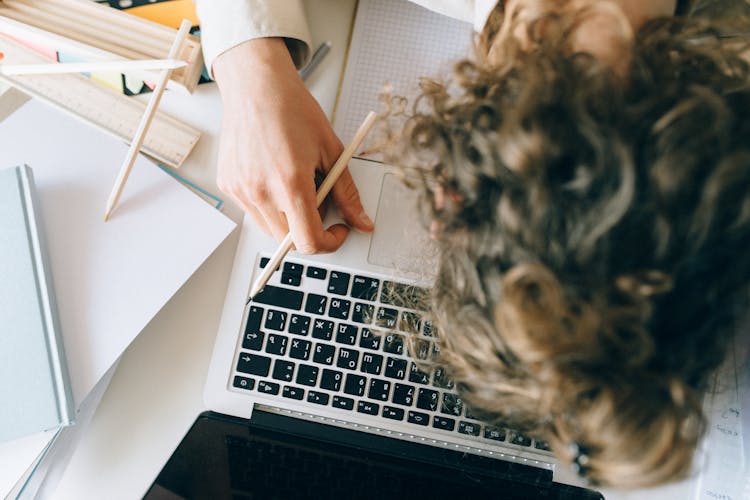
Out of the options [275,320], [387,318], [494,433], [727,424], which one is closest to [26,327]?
[275,320]

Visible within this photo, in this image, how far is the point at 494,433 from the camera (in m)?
0.45

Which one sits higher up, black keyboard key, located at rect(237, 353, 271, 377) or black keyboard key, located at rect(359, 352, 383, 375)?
black keyboard key, located at rect(359, 352, 383, 375)

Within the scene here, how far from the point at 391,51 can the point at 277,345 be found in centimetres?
31

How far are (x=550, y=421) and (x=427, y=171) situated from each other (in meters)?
0.17

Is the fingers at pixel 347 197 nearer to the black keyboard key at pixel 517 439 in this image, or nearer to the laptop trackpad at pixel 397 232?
the laptop trackpad at pixel 397 232

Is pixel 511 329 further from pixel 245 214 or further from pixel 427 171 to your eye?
pixel 245 214

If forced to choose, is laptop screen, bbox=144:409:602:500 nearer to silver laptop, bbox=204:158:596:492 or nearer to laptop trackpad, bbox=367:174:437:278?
silver laptop, bbox=204:158:596:492

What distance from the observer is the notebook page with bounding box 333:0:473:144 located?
517 mm

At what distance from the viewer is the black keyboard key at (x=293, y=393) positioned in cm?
46

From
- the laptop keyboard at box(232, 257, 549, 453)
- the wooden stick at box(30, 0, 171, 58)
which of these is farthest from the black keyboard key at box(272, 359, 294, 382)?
the wooden stick at box(30, 0, 171, 58)

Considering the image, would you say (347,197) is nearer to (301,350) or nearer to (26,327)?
(301,350)

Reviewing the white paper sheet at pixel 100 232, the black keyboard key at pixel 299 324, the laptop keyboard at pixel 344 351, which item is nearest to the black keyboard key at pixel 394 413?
the laptop keyboard at pixel 344 351

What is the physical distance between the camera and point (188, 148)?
1.71 feet

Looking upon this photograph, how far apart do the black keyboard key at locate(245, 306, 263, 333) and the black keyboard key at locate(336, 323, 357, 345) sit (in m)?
0.07
